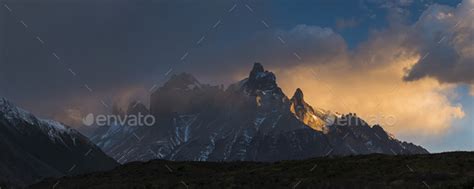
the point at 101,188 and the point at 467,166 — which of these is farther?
the point at 101,188

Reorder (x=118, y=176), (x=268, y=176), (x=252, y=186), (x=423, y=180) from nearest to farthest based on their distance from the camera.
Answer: (x=423, y=180)
(x=252, y=186)
(x=268, y=176)
(x=118, y=176)

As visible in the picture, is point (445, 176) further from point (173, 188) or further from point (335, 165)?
point (173, 188)

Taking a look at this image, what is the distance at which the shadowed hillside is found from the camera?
7294 cm

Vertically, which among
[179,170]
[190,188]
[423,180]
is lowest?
[423,180]

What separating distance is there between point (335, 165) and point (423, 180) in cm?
1863

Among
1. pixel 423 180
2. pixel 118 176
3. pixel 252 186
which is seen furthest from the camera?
pixel 118 176

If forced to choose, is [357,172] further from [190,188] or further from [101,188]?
[101,188]

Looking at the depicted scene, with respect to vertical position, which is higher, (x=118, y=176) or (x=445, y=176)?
(x=118, y=176)

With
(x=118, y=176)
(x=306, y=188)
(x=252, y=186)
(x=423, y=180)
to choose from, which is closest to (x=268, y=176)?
(x=252, y=186)

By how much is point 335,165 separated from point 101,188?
112ft

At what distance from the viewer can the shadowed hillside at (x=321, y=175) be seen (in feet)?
239

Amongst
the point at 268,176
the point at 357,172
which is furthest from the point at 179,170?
the point at 357,172

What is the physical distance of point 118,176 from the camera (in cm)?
10456

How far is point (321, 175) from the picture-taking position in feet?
269
